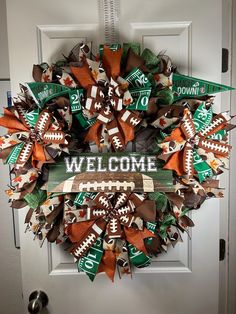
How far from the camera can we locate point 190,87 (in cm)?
83

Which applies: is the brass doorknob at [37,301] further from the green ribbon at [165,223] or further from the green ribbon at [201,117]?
the green ribbon at [201,117]

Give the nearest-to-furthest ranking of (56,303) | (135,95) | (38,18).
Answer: (135,95)
(38,18)
(56,303)

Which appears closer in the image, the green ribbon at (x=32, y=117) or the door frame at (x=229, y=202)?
the green ribbon at (x=32, y=117)

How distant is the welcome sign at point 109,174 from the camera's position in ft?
2.58

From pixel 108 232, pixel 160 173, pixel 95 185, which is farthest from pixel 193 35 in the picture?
pixel 108 232

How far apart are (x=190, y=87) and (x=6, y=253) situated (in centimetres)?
105

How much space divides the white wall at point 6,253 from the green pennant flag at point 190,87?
69 centimetres

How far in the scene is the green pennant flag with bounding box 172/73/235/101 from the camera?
82 centimetres

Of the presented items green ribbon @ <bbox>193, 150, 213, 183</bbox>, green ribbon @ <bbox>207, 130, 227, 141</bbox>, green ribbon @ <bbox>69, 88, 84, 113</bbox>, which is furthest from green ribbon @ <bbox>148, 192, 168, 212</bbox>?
green ribbon @ <bbox>69, 88, 84, 113</bbox>

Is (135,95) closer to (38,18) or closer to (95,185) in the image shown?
(95,185)

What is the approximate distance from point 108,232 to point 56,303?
0.47 m

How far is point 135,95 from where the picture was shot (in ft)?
2.51

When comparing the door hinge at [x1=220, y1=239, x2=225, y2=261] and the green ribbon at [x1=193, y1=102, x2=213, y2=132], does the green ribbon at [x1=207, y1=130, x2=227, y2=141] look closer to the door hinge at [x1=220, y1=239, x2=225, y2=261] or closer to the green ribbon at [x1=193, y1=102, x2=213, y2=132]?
the green ribbon at [x1=193, y1=102, x2=213, y2=132]

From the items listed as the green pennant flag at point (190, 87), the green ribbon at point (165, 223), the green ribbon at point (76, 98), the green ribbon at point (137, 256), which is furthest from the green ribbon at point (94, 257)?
the green pennant flag at point (190, 87)
